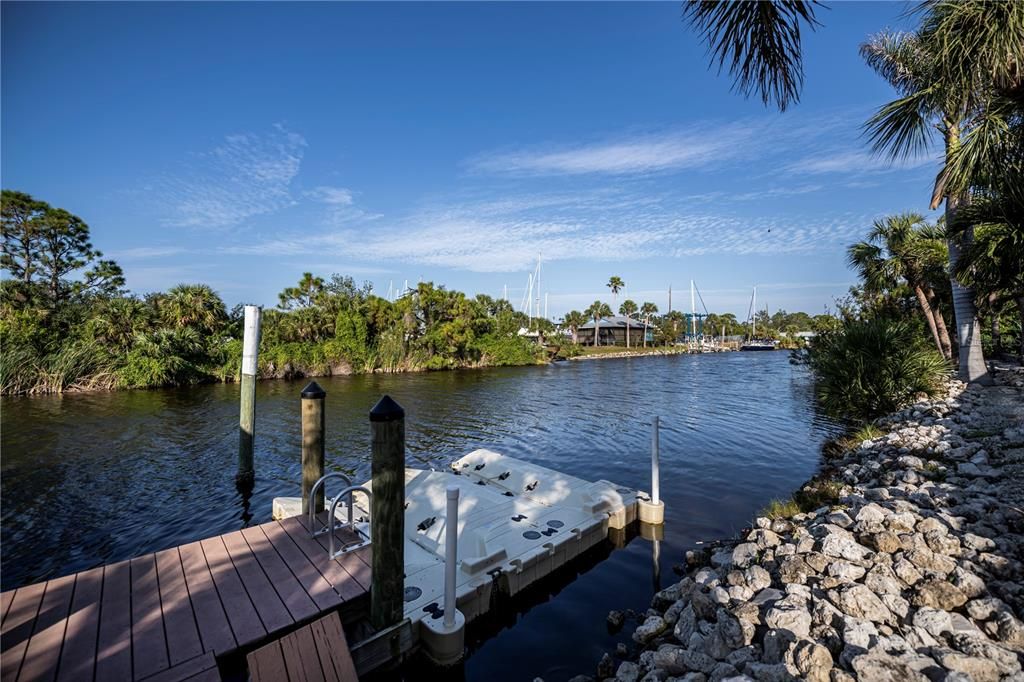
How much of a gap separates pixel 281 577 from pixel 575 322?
261 ft

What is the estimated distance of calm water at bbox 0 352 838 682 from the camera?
5.30m

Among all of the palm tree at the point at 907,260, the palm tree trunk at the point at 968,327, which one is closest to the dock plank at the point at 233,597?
the palm tree trunk at the point at 968,327

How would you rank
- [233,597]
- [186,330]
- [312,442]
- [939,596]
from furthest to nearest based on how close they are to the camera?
[186,330], [312,442], [233,597], [939,596]

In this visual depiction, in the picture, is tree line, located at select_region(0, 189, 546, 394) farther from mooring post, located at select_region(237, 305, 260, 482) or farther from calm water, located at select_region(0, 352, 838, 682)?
mooring post, located at select_region(237, 305, 260, 482)

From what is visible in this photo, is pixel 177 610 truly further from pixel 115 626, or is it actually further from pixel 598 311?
pixel 598 311

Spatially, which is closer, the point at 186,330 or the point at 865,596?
the point at 865,596

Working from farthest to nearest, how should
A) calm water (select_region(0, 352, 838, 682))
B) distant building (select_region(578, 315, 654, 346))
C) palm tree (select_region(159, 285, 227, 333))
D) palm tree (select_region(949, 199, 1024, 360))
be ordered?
distant building (select_region(578, 315, 654, 346))
palm tree (select_region(159, 285, 227, 333))
palm tree (select_region(949, 199, 1024, 360))
calm water (select_region(0, 352, 838, 682))

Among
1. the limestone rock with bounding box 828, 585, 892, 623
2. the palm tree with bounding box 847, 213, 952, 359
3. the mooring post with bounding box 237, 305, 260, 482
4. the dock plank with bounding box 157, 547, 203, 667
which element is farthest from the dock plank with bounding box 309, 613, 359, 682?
the palm tree with bounding box 847, 213, 952, 359

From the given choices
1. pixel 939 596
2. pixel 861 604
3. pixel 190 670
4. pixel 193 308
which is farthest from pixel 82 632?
pixel 193 308

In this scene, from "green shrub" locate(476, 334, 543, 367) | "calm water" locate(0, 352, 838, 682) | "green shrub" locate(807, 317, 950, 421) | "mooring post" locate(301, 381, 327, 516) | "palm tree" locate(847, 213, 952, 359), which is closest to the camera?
"mooring post" locate(301, 381, 327, 516)

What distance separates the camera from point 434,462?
10.9m

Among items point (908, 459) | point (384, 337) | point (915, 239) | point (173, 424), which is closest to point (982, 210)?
point (908, 459)

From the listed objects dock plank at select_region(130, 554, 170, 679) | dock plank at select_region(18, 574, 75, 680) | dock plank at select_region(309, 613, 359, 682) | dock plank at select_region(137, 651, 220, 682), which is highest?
dock plank at select_region(18, 574, 75, 680)

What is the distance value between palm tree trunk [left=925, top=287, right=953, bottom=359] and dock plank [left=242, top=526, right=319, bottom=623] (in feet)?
77.2
